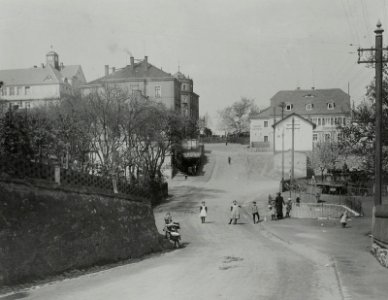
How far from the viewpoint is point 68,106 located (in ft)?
132

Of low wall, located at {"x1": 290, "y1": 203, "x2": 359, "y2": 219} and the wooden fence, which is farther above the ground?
the wooden fence

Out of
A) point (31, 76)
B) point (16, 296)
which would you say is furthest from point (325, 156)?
point (16, 296)

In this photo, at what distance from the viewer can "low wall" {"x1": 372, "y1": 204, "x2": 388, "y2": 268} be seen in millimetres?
16438

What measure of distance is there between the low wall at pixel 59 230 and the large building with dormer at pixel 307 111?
215ft

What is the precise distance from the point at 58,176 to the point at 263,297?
6633 millimetres

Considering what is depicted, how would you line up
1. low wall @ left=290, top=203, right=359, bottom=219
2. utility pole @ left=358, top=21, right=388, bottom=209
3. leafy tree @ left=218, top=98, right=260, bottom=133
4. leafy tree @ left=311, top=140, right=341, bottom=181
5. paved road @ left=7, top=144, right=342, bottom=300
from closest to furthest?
1. paved road @ left=7, top=144, right=342, bottom=300
2. utility pole @ left=358, top=21, right=388, bottom=209
3. low wall @ left=290, top=203, right=359, bottom=219
4. leafy tree @ left=311, top=140, right=341, bottom=181
5. leafy tree @ left=218, top=98, right=260, bottom=133

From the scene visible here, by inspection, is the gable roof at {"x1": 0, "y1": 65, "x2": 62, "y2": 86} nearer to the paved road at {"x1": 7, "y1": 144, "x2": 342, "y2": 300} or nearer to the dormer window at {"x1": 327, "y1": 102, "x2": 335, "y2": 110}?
the dormer window at {"x1": 327, "y1": 102, "x2": 335, "y2": 110}

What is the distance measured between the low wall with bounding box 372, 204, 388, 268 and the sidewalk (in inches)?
10.4

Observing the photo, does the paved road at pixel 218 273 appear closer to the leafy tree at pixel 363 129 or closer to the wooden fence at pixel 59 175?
the wooden fence at pixel 59 175

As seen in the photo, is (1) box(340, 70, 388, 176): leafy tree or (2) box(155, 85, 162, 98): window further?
(2) box(155, 85, 162, 98): window

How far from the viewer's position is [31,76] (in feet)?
287

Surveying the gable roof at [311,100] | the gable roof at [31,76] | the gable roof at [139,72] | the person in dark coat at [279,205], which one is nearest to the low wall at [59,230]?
the person in dark coat at [279,205]

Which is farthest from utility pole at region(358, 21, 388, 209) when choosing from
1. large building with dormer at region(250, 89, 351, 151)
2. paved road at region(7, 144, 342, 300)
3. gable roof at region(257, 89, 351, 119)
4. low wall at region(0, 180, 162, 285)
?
gable roof at region(257, 89, 351, 119)

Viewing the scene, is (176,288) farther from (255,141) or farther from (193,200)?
(255,141)
